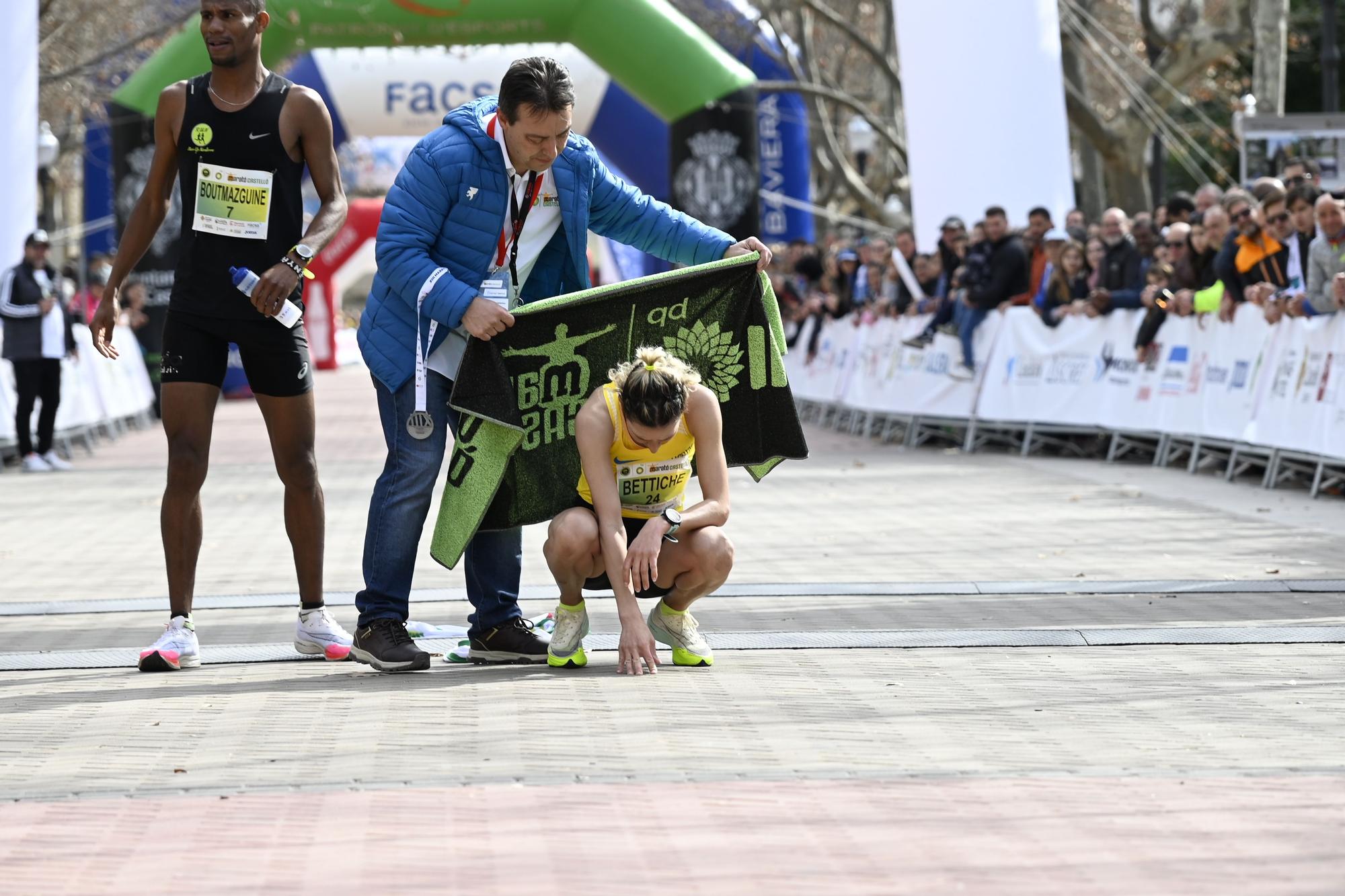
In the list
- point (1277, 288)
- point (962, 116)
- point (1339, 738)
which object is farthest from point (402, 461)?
point (962, 116)

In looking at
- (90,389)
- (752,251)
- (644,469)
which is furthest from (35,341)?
(644,469)

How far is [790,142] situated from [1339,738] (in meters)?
27.6

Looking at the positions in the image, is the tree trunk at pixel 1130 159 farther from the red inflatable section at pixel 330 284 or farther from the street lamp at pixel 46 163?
the red inflatable section at pixel 330 284

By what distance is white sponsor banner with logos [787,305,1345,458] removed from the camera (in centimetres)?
1305

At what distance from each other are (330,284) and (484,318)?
38.7 metres

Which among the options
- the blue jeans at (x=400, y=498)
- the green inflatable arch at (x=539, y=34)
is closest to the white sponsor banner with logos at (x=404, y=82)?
the green inflatable arch at (x=539, y=34)

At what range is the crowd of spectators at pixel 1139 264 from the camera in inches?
532

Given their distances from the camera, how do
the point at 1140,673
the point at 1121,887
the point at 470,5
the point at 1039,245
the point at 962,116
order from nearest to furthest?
the point at 1121,887
the point at 1140,673
the point at 1039,245
the point at 962,116
the point at 470,5

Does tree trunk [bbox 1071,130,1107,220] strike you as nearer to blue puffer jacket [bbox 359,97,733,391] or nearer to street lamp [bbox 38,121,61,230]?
street lamp [bbox 38,121,61,230]

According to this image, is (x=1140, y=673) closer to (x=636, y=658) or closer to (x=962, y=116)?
(x=636, y=658)

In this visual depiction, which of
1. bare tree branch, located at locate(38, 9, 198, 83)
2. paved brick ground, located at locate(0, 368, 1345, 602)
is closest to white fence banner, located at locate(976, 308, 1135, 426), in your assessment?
paved brick ground, located at locate(0, 368, 1345, 602)

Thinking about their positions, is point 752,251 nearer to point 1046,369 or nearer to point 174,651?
point 174,651

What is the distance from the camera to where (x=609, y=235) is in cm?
693

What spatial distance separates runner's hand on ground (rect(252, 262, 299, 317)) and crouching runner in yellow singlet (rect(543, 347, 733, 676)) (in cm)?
104
